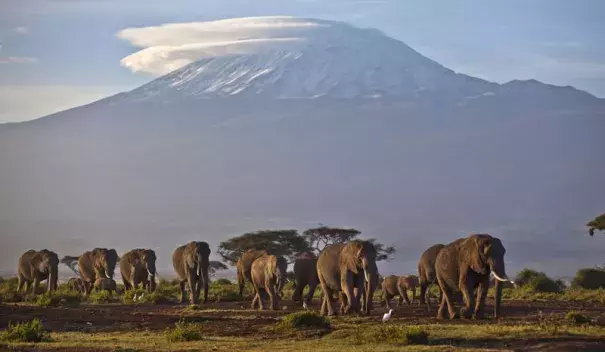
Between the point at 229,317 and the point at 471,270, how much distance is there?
783 centimetres

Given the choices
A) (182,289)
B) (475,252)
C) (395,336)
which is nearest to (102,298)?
(182,289)

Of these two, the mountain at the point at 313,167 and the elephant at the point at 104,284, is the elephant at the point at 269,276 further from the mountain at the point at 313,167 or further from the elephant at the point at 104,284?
the mountain at the point at 313,167

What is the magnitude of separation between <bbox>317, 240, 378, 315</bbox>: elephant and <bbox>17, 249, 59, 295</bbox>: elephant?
770 inches

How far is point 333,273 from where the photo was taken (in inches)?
1367

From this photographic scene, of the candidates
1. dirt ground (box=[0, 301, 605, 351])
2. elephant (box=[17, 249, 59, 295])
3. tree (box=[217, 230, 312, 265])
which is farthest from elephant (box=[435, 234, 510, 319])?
tree (box=[217, 230, 312, 265])

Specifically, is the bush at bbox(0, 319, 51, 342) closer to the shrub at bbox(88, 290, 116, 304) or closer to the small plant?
the small plant

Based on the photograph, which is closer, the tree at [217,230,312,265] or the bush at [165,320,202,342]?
the bush at [165,320,202,342]

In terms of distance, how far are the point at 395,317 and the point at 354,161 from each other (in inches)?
6272

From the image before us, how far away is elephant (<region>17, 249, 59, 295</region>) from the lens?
2063 inches

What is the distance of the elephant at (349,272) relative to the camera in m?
32.8

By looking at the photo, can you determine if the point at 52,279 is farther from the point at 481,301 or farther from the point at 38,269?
the point at 481,301

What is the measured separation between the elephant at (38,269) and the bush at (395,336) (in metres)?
27.7

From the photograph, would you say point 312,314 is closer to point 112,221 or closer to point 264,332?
point 264,332

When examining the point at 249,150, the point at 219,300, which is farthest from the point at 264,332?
the point at 249,150
